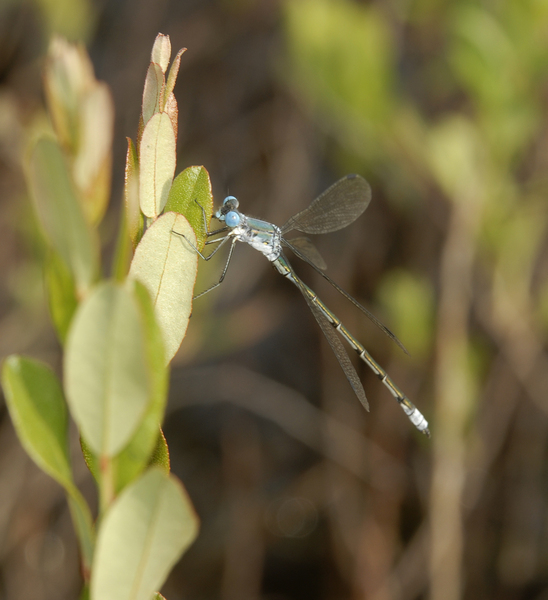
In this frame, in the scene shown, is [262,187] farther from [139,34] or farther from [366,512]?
[366,512]

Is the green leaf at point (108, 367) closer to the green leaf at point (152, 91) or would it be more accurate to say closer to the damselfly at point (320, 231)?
the green leaf at point (152, 91)

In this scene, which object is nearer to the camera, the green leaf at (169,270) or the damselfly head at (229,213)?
the green leaf at (169,270)

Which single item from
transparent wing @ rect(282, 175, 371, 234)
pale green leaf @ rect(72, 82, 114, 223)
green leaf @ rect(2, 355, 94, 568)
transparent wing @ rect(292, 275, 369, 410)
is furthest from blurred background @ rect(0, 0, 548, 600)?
green leaf @ rect(2, 355, 94, 568)

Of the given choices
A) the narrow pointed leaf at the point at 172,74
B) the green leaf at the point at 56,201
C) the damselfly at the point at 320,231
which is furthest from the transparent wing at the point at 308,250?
the green leaf at the point at 56,201

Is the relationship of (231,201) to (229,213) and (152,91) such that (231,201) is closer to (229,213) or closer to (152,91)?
(229,213)

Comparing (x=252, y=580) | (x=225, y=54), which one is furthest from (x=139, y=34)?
(x=252, y=580)

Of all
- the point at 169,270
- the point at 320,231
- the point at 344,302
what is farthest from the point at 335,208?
the point at 169,270
